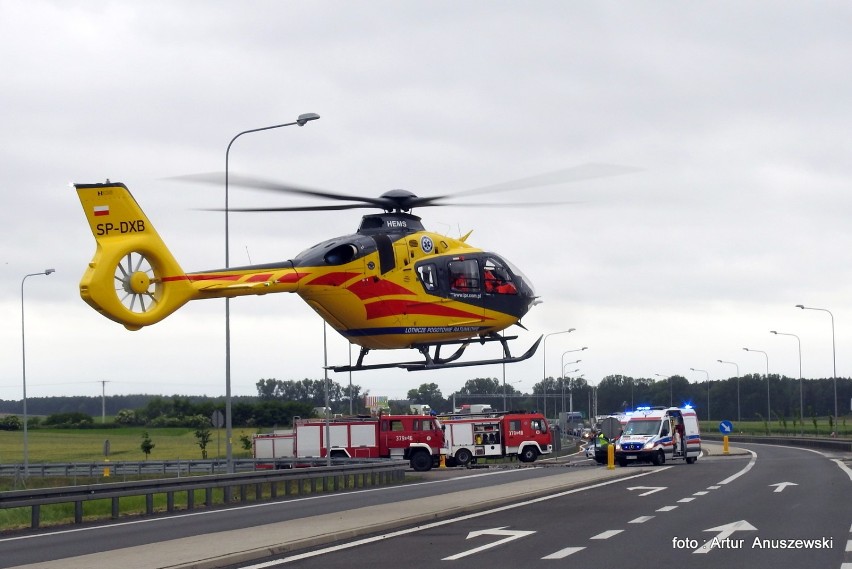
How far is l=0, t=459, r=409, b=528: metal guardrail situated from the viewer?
21.5 m

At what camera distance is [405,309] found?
75.3 feet

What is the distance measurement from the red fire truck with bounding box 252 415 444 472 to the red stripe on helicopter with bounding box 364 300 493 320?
28841mm

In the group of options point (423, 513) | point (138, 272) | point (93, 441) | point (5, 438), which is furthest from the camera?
point (5, 438)

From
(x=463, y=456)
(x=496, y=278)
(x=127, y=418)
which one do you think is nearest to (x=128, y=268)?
(x=496, y=278)

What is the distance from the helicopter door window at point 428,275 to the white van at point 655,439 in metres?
22.1

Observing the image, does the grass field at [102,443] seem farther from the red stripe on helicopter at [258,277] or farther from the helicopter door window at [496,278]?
the red stripe on helicopter at [258,277]

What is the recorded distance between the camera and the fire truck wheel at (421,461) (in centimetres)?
5153

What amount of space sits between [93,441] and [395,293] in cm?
6814

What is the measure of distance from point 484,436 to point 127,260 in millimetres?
37895

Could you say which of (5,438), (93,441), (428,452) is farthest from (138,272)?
(5,438)

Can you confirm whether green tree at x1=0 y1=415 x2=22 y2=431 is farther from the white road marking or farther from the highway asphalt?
the white road marking

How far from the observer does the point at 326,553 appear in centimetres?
1528

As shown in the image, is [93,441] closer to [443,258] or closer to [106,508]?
[106,508]

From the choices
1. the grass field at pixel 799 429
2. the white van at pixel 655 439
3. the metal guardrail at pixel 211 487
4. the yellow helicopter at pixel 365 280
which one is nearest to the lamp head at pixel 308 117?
the yellow helicopter at pixel 365 280
